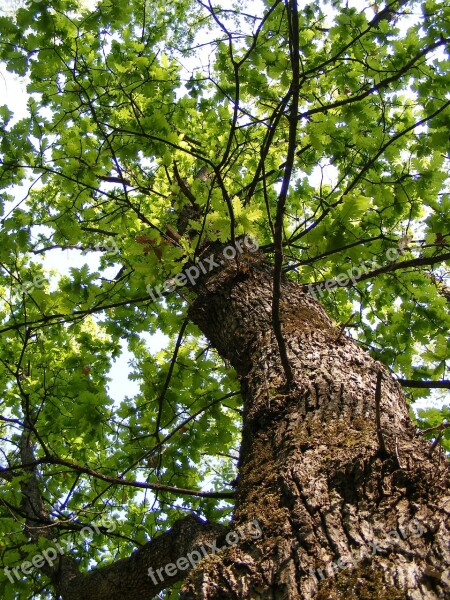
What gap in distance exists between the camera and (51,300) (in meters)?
3.01

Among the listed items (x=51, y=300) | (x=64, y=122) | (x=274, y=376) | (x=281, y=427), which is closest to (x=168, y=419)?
(x=51, y=300)

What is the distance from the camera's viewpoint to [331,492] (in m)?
1.49

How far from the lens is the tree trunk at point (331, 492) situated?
1215 mm
